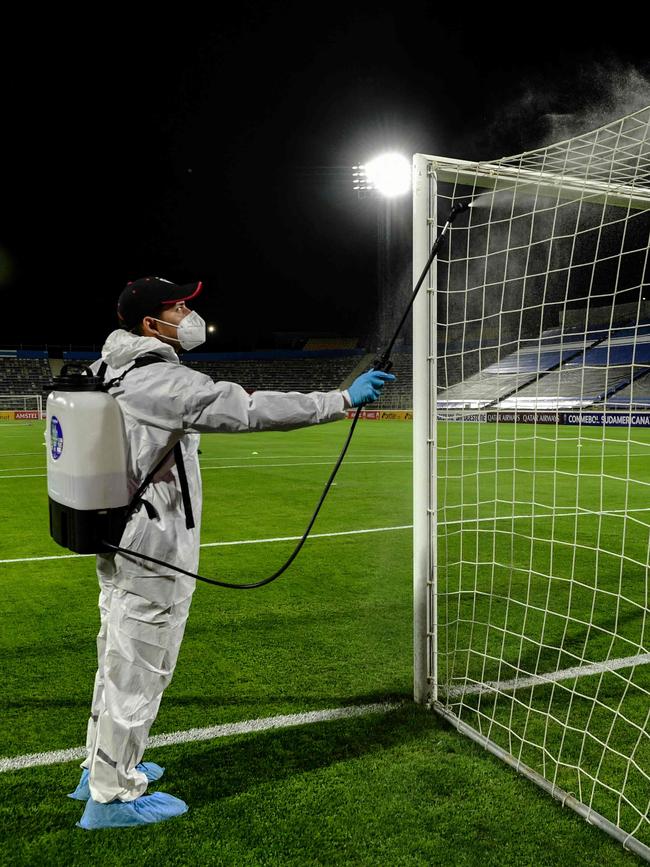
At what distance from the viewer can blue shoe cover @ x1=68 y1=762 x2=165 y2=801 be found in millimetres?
2623

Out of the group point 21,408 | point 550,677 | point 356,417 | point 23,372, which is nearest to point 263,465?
point 550,677

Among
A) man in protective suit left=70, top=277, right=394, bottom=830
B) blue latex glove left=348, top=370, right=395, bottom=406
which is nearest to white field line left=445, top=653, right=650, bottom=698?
man in protective suit left=70, top=277, right=394, bottom=830

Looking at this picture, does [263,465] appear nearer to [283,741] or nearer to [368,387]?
[283,741]

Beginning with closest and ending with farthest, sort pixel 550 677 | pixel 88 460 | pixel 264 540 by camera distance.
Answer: pixel 88 460 → pixel 550 677 → pixel 264 540

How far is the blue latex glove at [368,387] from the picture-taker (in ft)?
8.29

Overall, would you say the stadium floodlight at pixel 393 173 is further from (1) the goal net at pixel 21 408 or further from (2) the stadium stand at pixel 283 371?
(2) the stadium stand at pixel 283 371

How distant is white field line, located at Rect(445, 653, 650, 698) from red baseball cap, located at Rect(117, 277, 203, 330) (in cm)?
218

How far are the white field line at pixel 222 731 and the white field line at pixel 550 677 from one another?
1.35 feet

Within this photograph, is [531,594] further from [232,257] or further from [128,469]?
[232,257]

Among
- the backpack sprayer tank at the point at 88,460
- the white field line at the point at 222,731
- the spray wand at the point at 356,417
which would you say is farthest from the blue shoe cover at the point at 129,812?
the backpack sprayer tank at the point at 88,460

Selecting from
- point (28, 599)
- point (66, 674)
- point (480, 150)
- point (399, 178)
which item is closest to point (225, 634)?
point (66, 674)

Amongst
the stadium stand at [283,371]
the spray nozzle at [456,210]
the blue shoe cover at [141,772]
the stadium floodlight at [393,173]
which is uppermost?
the stadium floodlight at [393,173]

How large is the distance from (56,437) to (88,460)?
20 centimetres

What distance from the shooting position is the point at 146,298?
8.68ft
